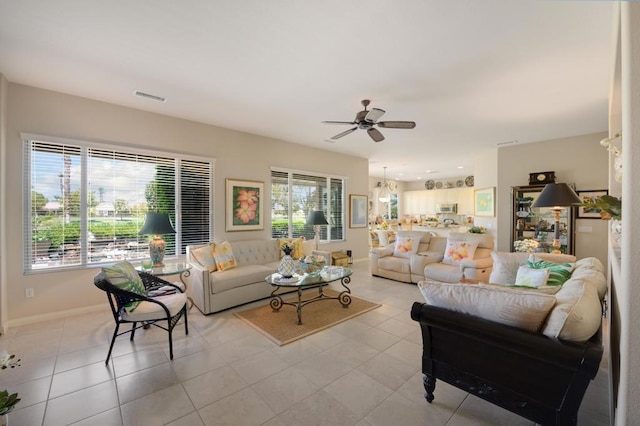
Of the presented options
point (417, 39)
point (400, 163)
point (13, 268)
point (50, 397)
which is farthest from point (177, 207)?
point (400, 163)

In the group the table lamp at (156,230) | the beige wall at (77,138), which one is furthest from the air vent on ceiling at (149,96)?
the table lamp at (156,230)

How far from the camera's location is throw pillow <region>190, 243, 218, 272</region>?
4020mm

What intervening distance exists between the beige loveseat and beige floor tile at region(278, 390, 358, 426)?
336 cm

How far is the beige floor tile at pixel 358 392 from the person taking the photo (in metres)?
1.94

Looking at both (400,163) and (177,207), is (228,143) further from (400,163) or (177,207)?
(400,163)

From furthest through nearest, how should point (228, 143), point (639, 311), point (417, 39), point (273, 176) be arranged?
point (273, 176)
point (228, 143)
point (417, 39)
point (639, 311)

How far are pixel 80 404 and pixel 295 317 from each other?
2115mm

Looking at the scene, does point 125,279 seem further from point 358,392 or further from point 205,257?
point 358,392

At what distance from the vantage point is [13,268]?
10.6 feet

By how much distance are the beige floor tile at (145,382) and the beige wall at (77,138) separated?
2.14 metres

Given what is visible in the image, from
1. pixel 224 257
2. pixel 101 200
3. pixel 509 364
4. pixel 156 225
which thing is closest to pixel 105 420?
pixel 156 225

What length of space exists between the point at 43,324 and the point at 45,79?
2945 mm

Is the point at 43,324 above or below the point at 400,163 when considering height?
below

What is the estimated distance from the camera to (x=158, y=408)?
1913 mm
